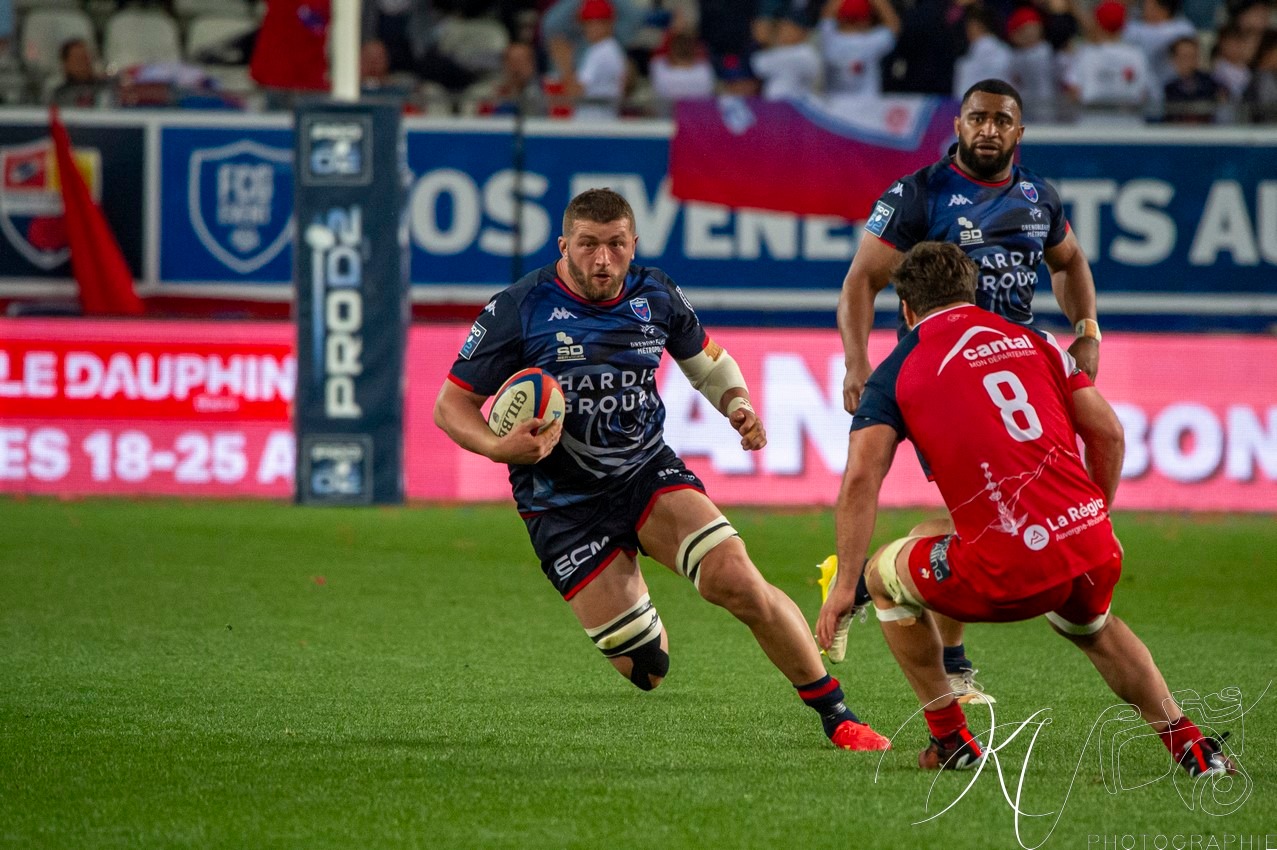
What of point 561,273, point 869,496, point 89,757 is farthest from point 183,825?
point 561,273

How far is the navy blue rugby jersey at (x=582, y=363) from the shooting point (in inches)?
235

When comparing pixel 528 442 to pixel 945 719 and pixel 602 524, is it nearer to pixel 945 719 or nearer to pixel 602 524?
pixel 602 524

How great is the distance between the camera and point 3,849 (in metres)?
4.29

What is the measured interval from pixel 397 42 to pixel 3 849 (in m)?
13.0

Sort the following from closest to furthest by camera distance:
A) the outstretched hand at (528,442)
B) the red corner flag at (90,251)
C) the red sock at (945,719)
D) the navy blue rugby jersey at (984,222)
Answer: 1. the red sock at (945,719)
2. the outstretched hand at (528,442)
3. the navy blue rugby jersey at (984,222)
4. the red corner flag at (90,251)

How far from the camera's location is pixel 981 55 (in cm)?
1498

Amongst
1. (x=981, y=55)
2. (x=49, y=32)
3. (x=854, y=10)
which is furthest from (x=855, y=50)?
(x=49, y=32)

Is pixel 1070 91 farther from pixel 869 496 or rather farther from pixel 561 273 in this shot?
pixel 869 496

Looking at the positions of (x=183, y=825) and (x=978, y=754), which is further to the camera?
(x=978, y=754)

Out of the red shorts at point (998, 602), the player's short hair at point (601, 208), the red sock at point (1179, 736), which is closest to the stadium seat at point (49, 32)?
the player's short hair at point (601, 208)

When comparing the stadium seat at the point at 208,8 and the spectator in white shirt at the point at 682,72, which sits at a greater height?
the stadium seat at the point at 208,8

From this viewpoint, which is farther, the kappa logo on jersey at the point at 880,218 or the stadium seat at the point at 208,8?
the stadium seat at the point at 208,8

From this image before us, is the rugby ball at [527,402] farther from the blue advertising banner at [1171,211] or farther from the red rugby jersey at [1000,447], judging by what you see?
the blue advertising banner at [1171,211]

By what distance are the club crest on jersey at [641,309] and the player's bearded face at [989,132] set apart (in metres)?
1.56
